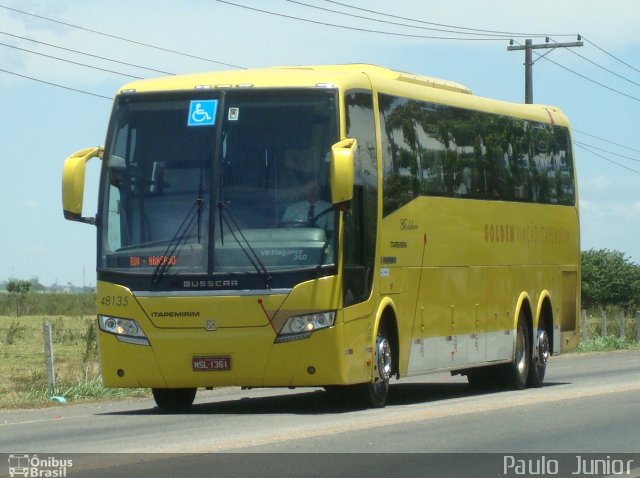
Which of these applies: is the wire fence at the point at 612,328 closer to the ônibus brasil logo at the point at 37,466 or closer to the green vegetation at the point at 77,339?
the green vegetation at the point at 77,339

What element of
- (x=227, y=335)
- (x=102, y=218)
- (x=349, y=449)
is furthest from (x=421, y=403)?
(x=349, y=449)

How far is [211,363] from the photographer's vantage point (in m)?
16.6

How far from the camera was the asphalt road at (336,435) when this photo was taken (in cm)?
1157

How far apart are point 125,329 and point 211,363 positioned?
1.08 metres

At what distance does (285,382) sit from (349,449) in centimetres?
402

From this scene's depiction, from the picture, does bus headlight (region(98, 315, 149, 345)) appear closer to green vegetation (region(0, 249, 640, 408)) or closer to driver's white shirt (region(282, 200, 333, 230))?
driver's white shirt (region(282, 200, 333, 230))

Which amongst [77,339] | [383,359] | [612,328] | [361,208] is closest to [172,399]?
[383,359]

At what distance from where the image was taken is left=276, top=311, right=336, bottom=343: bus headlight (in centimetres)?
1645

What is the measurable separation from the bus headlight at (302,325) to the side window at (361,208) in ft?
1.31

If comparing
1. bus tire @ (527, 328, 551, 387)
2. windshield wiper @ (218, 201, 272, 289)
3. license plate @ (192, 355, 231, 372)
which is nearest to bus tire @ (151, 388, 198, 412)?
license plate @ (192, 355, 231, 372)

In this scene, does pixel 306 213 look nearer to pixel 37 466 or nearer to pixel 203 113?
pixel 203 113

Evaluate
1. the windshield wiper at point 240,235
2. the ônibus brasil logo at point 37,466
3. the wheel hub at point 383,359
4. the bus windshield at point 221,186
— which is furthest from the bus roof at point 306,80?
A: the ônibus brasil logo at point 37,466

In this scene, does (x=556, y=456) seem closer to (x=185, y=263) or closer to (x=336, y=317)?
(x=336, y=317)

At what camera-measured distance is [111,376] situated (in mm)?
16875
